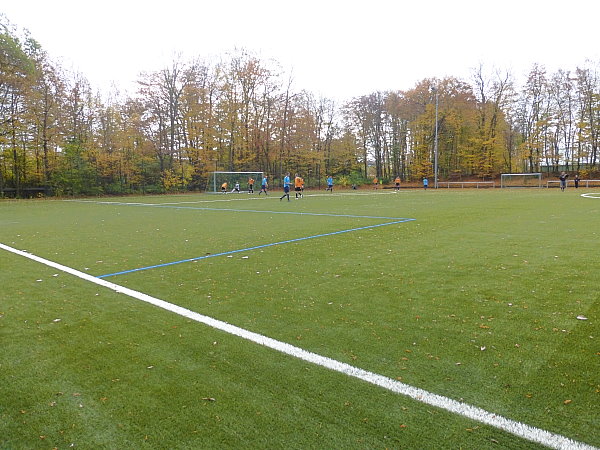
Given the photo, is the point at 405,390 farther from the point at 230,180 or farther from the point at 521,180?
the point at 521,180

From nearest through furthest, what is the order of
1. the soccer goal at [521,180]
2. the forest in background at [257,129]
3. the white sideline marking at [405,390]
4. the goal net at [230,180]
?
the white sideline marking at [405,390]
the forest in background at [257,129]
the goal net at [230,180]
the soccer goal at [521,180]

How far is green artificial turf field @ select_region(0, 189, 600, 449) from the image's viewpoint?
239 centimetres

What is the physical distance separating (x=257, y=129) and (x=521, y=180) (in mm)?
31373

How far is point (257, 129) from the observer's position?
165 feet


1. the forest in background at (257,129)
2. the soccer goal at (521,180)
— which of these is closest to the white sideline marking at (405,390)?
the forest in background at (257,129)

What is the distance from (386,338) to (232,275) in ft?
10.4

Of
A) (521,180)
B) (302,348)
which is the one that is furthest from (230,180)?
(302,348)

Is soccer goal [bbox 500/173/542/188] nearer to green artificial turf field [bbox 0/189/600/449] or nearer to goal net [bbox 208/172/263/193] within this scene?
goal net [bbox 208/172/263/193]

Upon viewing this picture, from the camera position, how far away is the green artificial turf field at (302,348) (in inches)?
94.0

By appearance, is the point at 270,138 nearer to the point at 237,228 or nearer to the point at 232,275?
the point at 237,228

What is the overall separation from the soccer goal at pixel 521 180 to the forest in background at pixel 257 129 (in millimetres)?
5393

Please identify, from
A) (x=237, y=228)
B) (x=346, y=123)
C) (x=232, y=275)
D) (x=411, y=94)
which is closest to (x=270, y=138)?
(x=346, y=123)

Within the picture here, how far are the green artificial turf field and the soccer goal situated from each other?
44.3m

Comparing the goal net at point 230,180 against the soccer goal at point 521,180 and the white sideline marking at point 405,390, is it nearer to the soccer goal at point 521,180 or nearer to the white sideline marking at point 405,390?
the soccer goal at point 521,180
